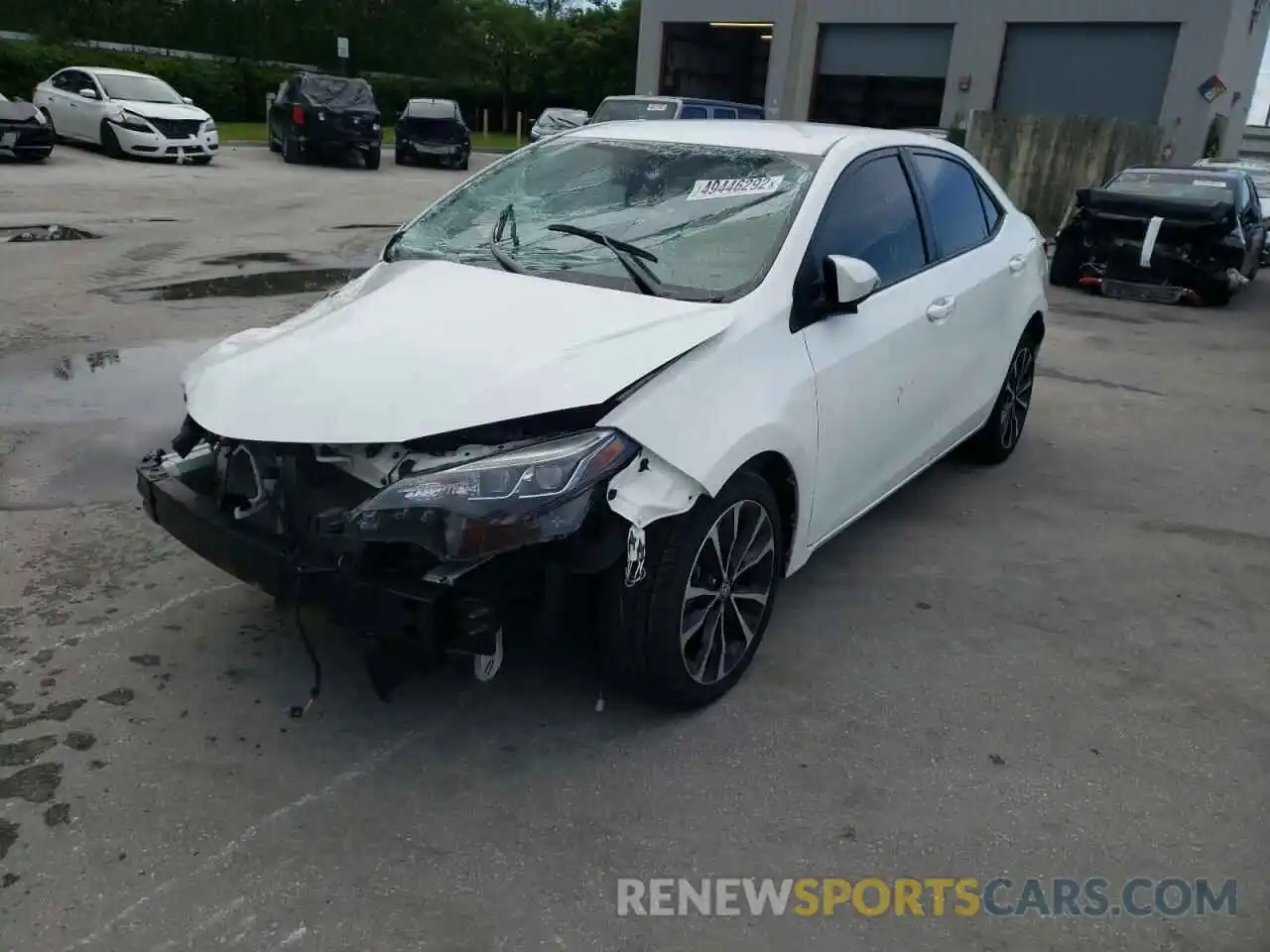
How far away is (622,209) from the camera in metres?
4.06

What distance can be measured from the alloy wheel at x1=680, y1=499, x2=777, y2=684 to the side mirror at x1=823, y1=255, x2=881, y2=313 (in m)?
0.76

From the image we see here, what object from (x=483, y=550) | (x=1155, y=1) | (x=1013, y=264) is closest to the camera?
(x=483, y=550)

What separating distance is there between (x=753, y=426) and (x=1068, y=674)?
159 cm

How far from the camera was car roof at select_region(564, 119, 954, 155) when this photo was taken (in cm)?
422

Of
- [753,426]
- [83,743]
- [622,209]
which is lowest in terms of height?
[83,743]

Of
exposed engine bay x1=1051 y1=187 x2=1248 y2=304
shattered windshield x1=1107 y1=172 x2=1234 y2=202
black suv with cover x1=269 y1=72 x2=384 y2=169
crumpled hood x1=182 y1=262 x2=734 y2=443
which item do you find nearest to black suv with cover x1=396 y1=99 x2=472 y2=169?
black suv with cover x1=269 y1=72 x2=384 y2=169

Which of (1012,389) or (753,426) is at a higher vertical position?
(753,426)

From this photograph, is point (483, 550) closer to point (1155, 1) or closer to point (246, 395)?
point (246, 395)

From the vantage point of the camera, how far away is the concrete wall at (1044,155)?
1783 centimetres

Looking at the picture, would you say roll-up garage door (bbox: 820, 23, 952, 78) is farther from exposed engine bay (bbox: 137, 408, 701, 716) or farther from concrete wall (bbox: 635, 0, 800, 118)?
exposed engine bay (bbox: 137, 408, 701, 716)

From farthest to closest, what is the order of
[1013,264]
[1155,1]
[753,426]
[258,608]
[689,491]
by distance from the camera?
1. [1155,1]
2. [1013,264]
3. [258,608]
4. [753,426]
5. [689,491]

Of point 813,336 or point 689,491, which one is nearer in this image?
point 689,491

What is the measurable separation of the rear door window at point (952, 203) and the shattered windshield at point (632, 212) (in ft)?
3.14

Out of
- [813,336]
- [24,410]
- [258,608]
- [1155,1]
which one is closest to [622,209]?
[813,336]
